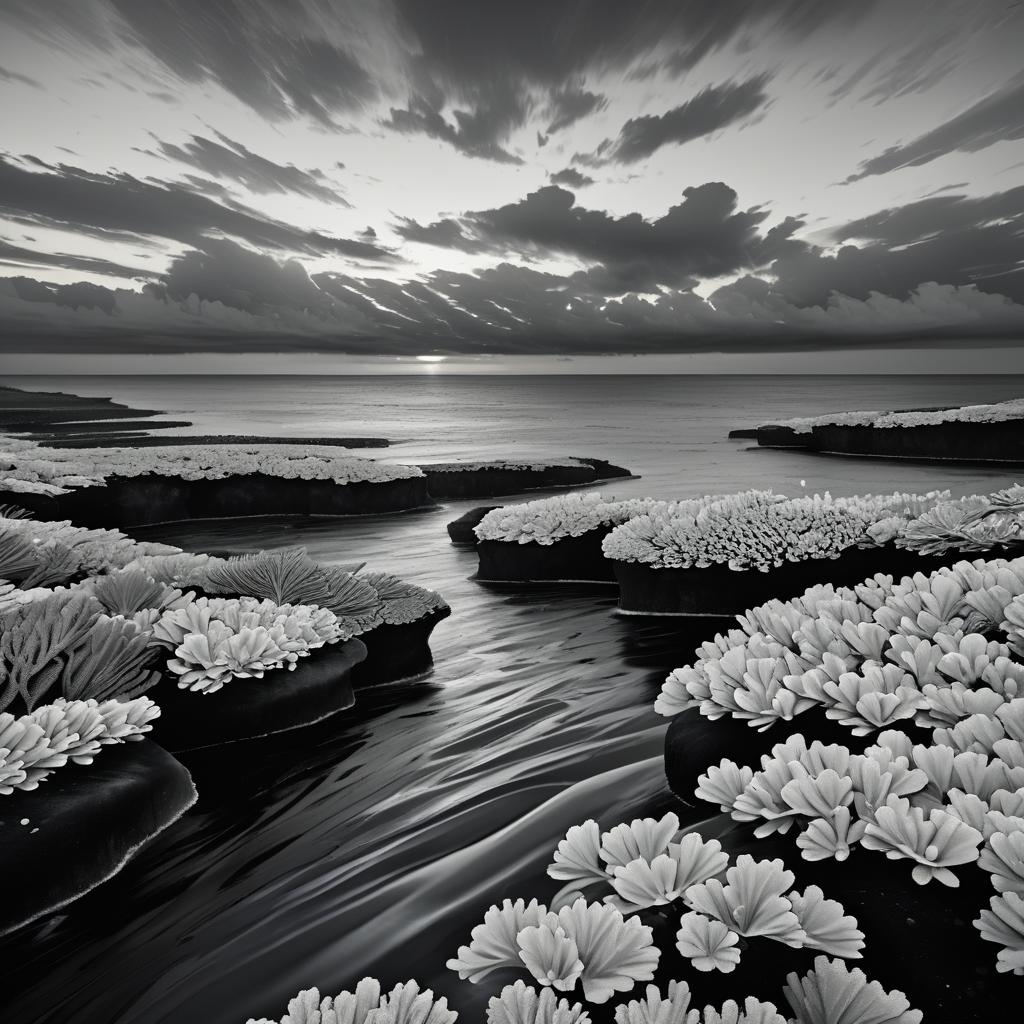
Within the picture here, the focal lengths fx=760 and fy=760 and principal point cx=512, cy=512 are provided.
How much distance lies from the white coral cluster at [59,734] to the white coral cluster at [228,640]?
71 centimetres

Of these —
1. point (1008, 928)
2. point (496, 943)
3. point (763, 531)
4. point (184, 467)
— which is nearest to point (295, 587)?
point (763, 531)

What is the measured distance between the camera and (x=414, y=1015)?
148cm

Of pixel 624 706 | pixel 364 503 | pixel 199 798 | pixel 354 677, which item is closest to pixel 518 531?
pixel 354 677

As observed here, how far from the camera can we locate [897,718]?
2.19 metres

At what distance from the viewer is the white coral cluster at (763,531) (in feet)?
22.5

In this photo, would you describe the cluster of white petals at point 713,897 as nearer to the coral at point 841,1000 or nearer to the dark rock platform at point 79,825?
the coral at point 841,1000

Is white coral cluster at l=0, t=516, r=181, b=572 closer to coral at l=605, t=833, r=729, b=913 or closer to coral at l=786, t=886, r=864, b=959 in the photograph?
coral at l=605, t=833, r=729, b=913

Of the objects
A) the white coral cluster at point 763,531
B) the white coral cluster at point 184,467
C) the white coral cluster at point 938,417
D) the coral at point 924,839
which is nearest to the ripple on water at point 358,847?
the coral at point 924,839

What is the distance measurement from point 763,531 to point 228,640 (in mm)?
4910

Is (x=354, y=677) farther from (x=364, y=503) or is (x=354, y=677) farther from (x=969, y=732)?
(x=364, y=503)

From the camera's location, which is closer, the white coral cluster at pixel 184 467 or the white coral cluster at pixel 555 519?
the white coral cluster at pixel 555 519

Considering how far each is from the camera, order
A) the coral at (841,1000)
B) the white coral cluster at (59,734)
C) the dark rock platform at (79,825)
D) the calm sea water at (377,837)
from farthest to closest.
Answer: the white coral cluster at (59,734), the dark rock platform at (79,825), the calm sea water at (377,837), the coral at (841,1000)

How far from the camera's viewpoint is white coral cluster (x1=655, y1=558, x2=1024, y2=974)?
1.65m

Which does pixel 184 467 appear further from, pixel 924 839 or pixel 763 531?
pixel 924 839
